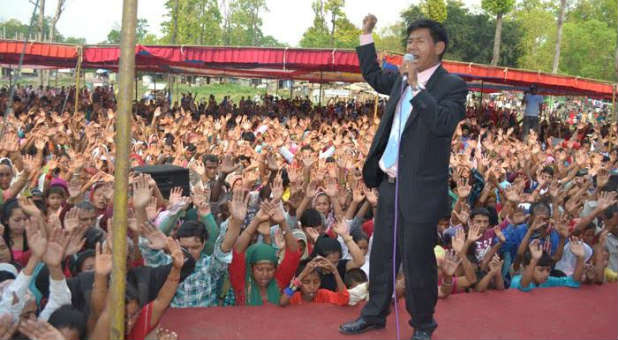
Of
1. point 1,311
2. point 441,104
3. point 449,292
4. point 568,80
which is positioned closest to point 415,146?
point 441,104

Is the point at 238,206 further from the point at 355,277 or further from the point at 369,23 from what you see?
the point at 369,23

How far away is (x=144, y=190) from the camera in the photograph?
3.25 meters

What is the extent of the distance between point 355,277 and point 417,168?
5.02ft

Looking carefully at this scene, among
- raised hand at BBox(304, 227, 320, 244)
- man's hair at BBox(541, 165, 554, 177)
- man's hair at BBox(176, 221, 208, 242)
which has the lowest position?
raised hand at BBox(304, 227, 320, 244)

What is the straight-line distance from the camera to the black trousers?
2.71m

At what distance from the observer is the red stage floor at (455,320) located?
3.12 meters

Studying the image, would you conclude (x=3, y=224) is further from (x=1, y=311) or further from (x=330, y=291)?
(x=330, y=291)

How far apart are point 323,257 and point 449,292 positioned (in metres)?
0.84

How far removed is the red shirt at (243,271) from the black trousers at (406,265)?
90 cm

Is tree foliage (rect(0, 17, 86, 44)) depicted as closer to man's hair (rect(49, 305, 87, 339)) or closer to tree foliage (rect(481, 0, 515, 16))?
man's hair (rect(49, 305, 87, 339))

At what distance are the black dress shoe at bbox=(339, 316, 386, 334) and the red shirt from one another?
0.84 m

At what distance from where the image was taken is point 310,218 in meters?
4.79

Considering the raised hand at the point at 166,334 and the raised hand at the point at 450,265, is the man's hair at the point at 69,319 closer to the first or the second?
the raised hand at the point at 166,334

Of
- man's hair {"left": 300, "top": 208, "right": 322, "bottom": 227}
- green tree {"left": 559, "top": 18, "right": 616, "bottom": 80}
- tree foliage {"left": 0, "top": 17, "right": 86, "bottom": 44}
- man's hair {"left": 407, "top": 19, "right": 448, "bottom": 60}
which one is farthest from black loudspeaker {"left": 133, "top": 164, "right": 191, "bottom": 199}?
green tree {"left": 559, "top": 18, "right": 616, "bottom": 80}
